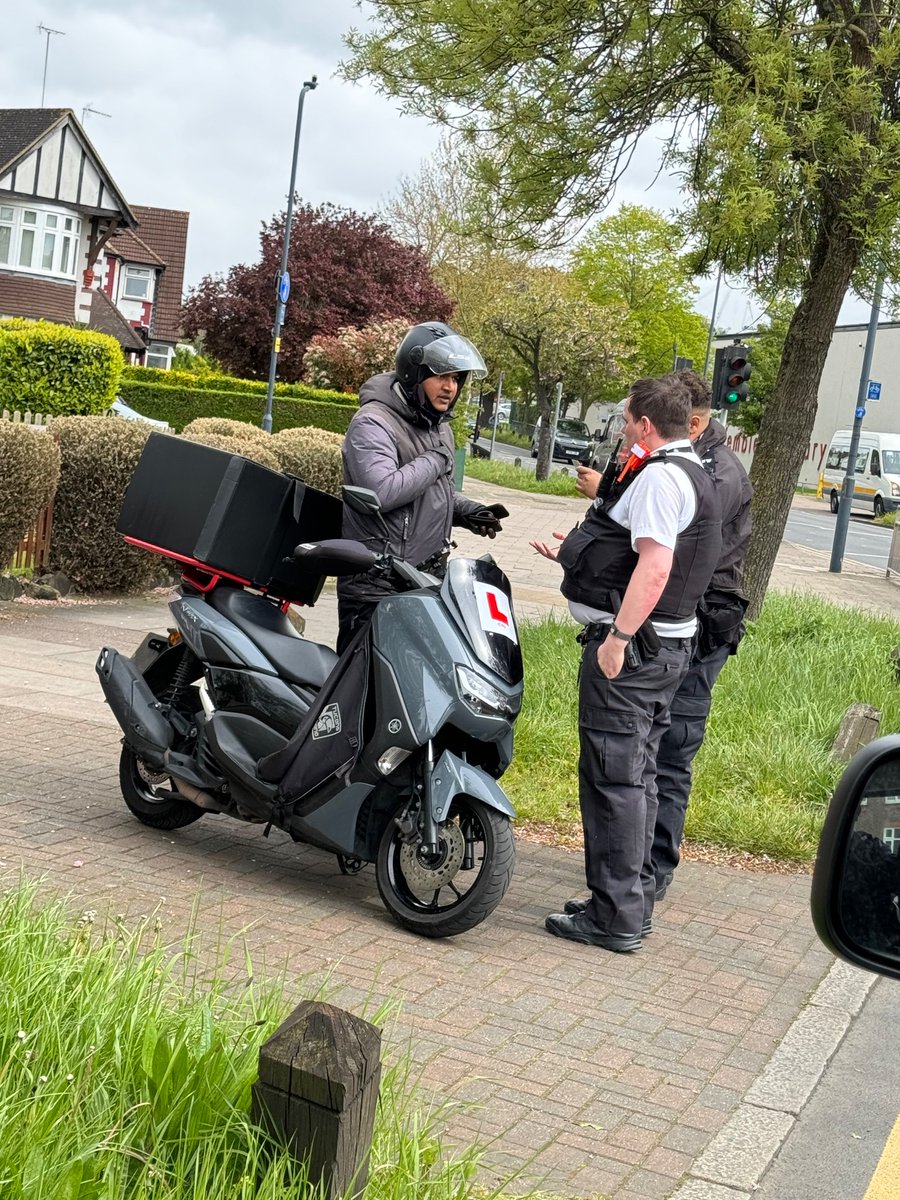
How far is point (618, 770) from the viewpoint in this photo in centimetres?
546

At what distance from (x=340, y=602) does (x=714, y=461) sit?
163 cm

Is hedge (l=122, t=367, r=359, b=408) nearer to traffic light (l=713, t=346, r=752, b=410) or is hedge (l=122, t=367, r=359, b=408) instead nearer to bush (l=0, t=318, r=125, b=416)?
bush (l=0, t=318, r=125, b=416)

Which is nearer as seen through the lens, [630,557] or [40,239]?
[630,557]

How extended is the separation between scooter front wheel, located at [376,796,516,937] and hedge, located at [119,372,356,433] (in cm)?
2894

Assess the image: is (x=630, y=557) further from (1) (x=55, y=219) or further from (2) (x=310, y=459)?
(1) (x=55, y=219)

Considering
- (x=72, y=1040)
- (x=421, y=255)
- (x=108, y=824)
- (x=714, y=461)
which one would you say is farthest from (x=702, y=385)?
(x=421, y=255)

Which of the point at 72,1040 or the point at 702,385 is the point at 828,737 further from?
the point at 72,1040

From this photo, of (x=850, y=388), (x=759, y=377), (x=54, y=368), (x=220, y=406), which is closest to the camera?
(x=54, y=368)

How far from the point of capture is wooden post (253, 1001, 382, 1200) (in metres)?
2.81

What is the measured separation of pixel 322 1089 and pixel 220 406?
3399 cm

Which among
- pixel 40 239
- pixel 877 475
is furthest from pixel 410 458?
pixel 40 239

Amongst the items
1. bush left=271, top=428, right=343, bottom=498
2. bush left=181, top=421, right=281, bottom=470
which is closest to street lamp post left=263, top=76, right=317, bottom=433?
bush left=271, top=428, right=343, bottom=498

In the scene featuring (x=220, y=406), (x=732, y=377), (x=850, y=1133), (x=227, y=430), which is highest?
(x=732, y=377)

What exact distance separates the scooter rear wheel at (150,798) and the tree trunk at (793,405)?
673cm
